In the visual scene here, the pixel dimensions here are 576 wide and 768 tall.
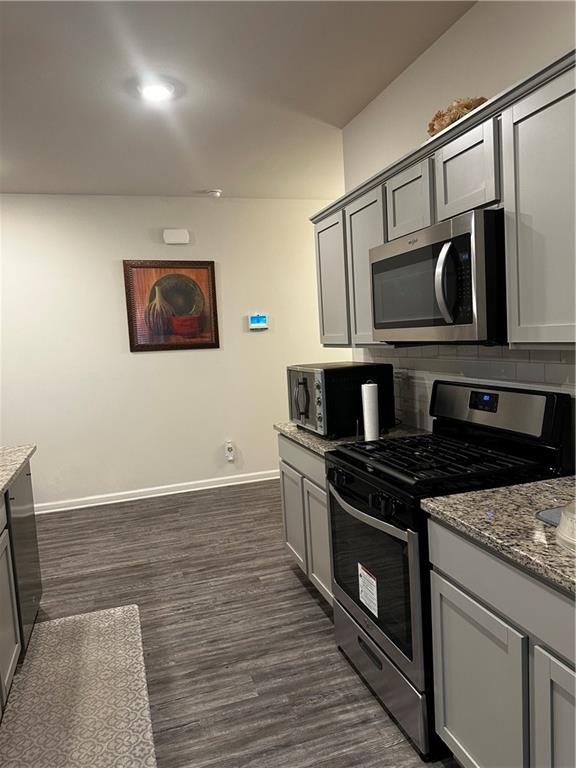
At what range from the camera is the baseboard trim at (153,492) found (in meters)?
4.76

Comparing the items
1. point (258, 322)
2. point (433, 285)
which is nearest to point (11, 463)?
point (433, 285)

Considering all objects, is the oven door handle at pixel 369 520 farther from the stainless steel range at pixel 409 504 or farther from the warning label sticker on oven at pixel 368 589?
the warning label sticker on oven at pixel 368 589

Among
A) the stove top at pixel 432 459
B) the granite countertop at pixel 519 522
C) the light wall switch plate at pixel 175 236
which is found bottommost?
the granite countertop at pixel 519 522

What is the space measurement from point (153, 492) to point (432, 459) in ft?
11.9

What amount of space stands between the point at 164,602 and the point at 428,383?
1.87m

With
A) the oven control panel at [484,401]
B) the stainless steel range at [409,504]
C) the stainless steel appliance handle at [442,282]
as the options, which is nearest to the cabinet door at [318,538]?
the stainless steel range at [409,504]

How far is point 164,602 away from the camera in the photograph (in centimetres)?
298

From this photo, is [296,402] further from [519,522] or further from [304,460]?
[519,522]

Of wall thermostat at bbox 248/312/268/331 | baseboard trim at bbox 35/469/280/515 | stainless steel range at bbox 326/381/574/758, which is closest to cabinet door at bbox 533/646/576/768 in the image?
stainless steel range at bbox 326/381/574/758

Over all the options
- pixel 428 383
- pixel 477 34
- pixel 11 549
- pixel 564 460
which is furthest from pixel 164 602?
pixel 477 34

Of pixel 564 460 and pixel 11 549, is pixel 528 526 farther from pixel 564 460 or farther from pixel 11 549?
pixel 11 549

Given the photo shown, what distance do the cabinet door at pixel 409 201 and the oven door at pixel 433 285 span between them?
115mm

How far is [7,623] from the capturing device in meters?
2.20

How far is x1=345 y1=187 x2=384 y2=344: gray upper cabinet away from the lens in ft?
8.31
